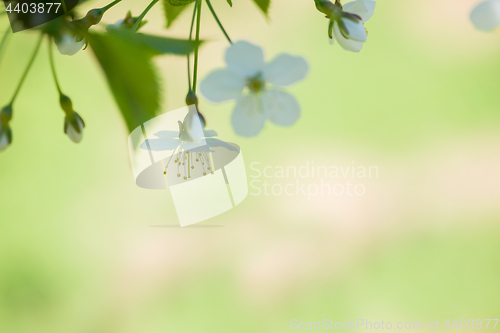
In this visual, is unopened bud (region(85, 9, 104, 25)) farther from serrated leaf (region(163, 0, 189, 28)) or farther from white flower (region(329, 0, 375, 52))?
white flower (region(329, 0, 375, 52))

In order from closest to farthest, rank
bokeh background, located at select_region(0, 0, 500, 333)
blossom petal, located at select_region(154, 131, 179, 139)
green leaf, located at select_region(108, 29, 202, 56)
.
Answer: green leaf, located at select_region(108, 29, 202, 56)
blossom petal, located at select_region(154, 131, 179, 139)
bokeh background, located at select_region(0, 0, 500, 333)

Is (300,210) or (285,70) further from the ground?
(285,70)

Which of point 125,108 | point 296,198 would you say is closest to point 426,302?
point 296,198

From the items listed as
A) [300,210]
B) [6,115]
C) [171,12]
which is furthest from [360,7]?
[300,210]

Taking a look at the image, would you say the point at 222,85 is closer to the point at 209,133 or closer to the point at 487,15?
the point at 209,133

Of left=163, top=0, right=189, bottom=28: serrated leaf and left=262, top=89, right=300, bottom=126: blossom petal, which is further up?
left=163, top=0, right=189, bottom=28: serrated leaf

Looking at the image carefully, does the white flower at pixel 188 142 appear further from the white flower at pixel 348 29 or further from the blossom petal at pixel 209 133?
the white flower at pixel 348 29

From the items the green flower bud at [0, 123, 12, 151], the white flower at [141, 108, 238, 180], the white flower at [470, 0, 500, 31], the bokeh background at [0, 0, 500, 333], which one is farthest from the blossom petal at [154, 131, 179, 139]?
the bokeh background at [0, 0, 500, 333]
